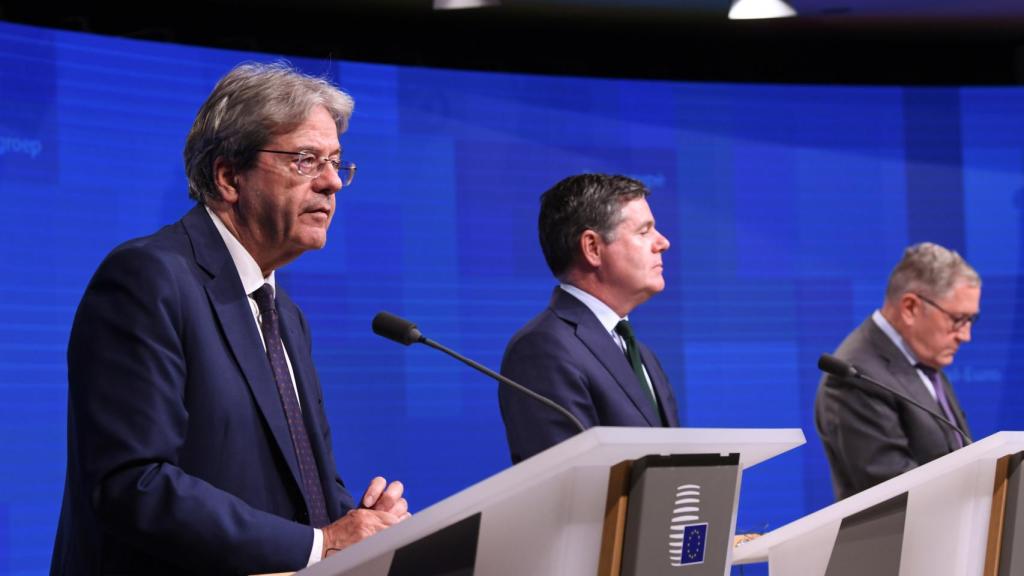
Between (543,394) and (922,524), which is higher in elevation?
(543,394)

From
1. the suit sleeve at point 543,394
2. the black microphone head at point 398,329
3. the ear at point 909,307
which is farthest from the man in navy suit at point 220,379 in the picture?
the ear at point 909,307

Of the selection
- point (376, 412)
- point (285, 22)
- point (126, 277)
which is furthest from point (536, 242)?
point (126, 277)

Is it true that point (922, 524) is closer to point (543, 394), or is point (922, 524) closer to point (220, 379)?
point (543, 394)

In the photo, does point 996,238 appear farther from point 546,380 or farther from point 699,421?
point 546,380

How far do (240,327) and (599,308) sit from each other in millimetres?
1446

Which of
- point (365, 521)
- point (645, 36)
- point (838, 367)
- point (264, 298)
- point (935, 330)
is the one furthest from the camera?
point (645, 36)

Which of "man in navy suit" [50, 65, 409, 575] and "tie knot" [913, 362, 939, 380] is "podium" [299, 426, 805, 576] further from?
"tie knot" [913, 362, 939, 380]

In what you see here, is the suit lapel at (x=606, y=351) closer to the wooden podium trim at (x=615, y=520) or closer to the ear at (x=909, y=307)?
the ear at (x=909, y=307)

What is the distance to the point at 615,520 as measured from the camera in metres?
1.83

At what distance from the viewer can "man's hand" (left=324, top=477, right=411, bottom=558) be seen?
6.66 ft

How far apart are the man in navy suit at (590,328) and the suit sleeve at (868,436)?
0.87 meters

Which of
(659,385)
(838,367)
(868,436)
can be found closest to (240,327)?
(659,385)

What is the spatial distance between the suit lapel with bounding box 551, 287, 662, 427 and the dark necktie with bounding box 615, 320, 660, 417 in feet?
0.09

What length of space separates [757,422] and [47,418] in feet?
10.2
